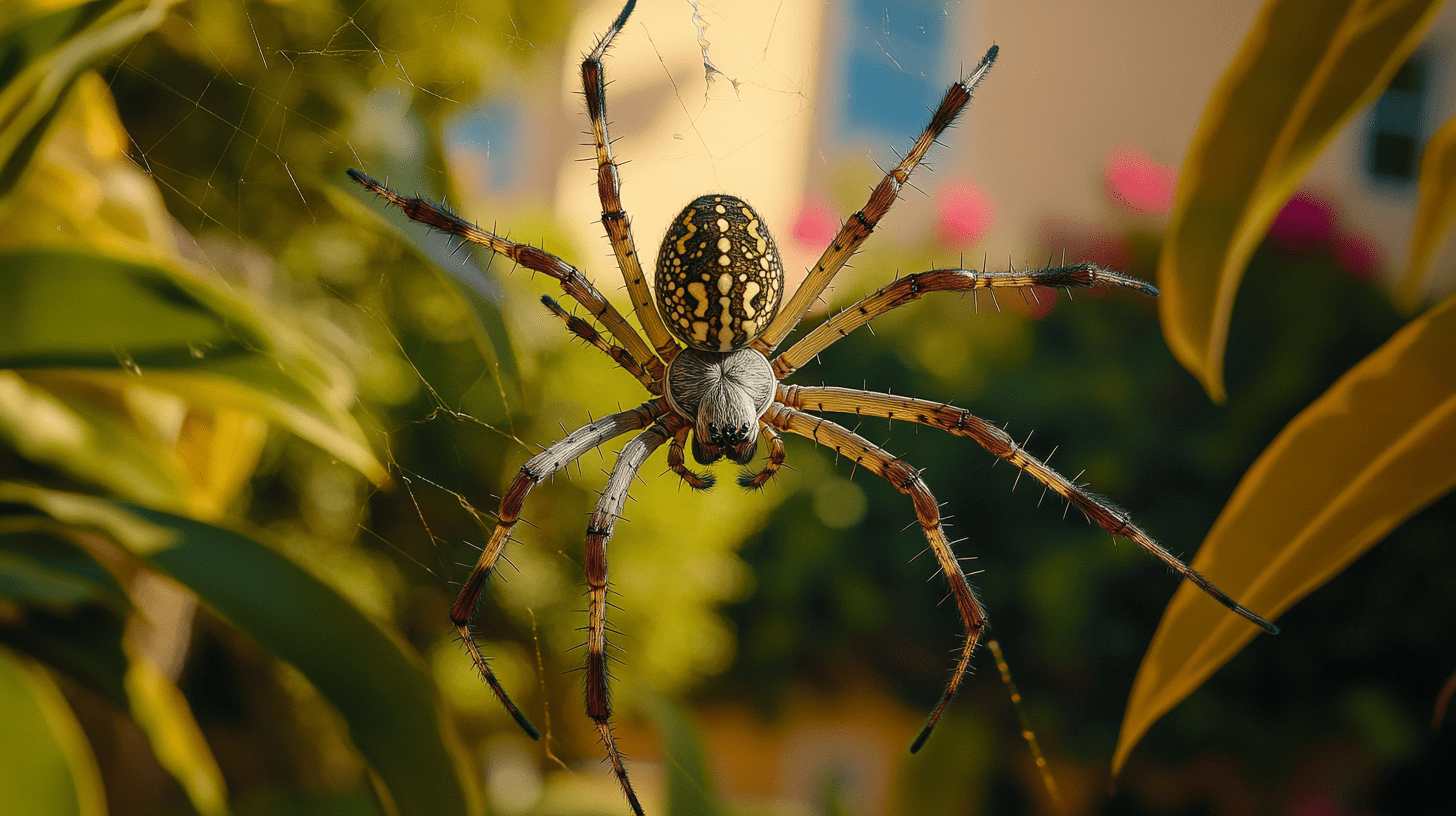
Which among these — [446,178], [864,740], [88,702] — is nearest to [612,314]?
[446,178]

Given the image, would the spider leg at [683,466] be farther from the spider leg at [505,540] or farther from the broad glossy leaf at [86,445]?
the broad glossy leaf at [86,445]

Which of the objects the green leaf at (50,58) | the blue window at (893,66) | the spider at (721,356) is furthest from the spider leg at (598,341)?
the green leaf at (50,58)

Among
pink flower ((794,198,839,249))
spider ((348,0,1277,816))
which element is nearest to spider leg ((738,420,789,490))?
spider ((348,0,1277,816))

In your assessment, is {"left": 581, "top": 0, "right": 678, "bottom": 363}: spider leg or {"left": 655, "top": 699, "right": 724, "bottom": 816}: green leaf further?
{"left": 655, "top": 699, "right": 724, "bottom": 816}: green leaf

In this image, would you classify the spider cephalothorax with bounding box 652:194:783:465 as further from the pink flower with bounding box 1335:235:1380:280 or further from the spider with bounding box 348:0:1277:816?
the pink flower with bounding box 1335:235:1380:280

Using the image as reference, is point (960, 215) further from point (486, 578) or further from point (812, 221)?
point (486, 578)

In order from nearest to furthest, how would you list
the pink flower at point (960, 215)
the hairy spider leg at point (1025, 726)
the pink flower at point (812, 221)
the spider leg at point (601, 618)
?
the spider leg at point (601, 618) → the hairy spider leg at point (1025, 726) → the pink flower at point (812, 221) → the pink flower at point (960, 215)

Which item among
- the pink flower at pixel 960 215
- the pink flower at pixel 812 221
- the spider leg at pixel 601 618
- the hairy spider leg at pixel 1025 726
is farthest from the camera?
the pink flower at pixel 960 215
